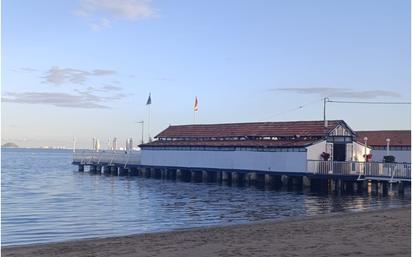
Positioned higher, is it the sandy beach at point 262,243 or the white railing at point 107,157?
the white railing at point 107,157

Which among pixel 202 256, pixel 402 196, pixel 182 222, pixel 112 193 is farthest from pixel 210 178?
pixel 202 256

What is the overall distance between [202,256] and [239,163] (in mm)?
36592

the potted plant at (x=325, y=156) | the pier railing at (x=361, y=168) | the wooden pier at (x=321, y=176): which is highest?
the potted plant at (x=325, y=156)

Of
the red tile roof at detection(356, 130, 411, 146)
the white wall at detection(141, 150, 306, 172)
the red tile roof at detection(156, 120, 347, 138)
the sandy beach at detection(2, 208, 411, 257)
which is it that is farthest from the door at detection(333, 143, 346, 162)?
the sandy beach at detection(2, 208, 411, 257)

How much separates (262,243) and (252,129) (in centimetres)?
3784

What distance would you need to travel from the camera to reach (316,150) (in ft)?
147

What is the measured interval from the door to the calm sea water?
19.2 feet

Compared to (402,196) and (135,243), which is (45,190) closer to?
(402,196)

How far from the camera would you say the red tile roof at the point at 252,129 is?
47625 mm

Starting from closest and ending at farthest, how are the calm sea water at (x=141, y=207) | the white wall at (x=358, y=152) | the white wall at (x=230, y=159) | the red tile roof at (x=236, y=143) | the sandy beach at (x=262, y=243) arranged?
the sandy beach at (x=262, y=243)
the calm sea water at (x=141, y=207)
the white wall at (x=230, y=159)
the red tile roof at (x=236, y=143)
the white wall at (x=358, y=152)

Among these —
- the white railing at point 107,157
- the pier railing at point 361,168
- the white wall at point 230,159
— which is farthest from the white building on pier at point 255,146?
the white railing at point 107,157

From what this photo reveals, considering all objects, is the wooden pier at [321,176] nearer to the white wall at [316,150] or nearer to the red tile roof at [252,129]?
the white wall at [316,150]

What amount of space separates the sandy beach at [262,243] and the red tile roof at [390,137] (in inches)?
1384

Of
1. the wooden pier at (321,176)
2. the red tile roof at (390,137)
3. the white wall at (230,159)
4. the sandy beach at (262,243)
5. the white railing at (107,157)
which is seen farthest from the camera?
the white railing at (107,157)
